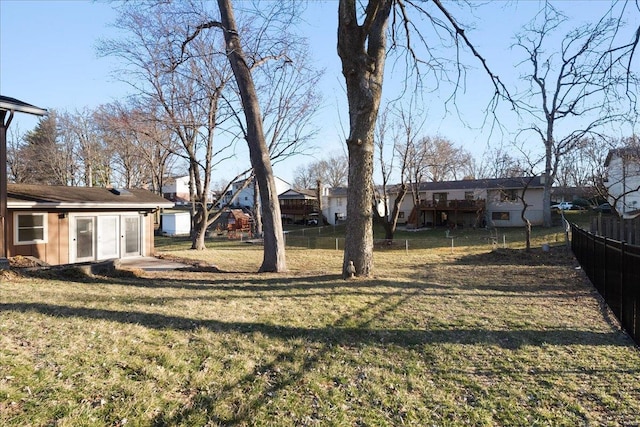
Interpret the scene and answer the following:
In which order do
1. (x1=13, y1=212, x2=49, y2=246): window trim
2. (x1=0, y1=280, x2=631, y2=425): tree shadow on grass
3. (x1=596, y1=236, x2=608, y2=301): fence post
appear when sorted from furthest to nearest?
(x1=13, y1=212, x2=49, y2=246): window trim < (x1=596, y1=236, x2=608, y2=301): fence post < (x1=0, y1=280, x2=631, y2=425): tree shadow on grass

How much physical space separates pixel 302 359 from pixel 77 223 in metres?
12.3

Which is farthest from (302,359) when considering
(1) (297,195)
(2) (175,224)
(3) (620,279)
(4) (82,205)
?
(1) (297,195)

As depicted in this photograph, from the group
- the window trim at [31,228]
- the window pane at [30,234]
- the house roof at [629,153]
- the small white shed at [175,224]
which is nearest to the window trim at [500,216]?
the house roof at [629,153]

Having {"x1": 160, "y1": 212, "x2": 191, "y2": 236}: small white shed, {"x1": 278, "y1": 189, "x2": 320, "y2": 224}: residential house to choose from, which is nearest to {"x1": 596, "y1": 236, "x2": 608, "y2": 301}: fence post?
{"x1": 160, "y1": 212, "x2": 191, "y2": 236}: small white shed

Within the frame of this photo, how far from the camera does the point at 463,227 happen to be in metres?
36.1

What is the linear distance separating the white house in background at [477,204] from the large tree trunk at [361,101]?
94.5ft

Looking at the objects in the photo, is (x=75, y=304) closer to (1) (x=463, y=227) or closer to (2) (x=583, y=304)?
(2) (x=583, y=304)

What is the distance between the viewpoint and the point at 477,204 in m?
35.5

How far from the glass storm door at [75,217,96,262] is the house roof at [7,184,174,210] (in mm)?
616

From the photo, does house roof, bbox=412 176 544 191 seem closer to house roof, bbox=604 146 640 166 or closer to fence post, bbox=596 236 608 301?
house roof, bbox=604 146 640 166

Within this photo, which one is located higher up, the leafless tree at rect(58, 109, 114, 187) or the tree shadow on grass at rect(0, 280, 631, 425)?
the leafless tree at rect(58, 109, 114, 187)

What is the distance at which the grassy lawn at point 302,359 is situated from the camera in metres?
3.33

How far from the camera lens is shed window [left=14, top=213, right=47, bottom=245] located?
1209 cm

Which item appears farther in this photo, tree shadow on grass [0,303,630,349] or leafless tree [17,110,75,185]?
leafless tree [17,110,75,185]
